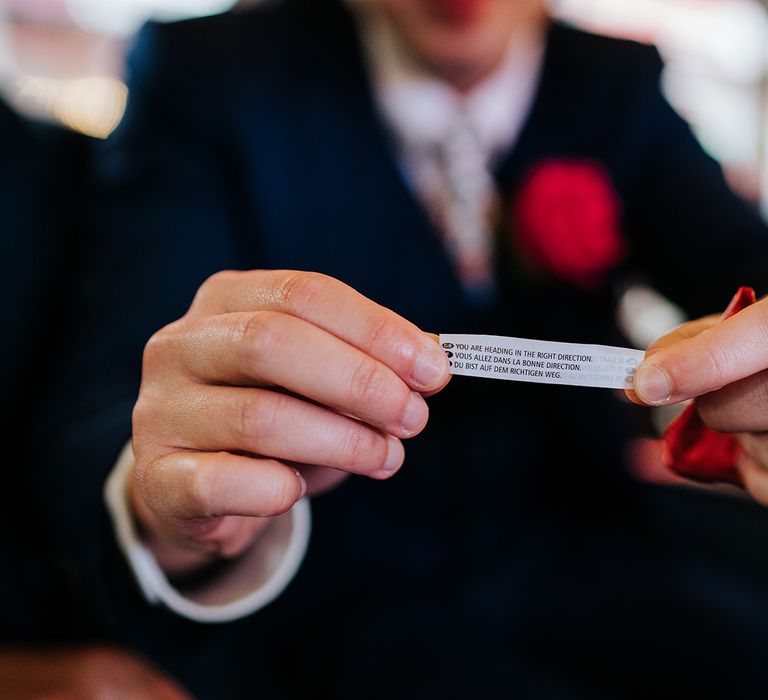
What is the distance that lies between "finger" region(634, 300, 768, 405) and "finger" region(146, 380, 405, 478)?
12cm

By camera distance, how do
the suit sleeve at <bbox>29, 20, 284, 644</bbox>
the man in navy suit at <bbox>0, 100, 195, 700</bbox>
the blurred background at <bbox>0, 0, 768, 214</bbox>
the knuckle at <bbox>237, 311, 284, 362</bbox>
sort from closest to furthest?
the knuckle at <bbox>237, 311, 284, 362</bbox> < the suit sleeve at <bbox>29, 20, 284, 644</bbox> < the man in navy suit at <bbox>0, 100, 195, 700</bbox> < the blurred background at <bbox>0, 0, 768, 214</bbox>

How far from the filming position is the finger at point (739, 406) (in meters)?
0.30

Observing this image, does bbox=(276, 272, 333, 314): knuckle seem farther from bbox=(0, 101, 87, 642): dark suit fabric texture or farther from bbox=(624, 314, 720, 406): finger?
bbox=(0, 101, 87, 642): dark suit fabric texture

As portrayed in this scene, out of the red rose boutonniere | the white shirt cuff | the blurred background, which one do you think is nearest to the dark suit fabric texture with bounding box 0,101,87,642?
the white shirt cuff

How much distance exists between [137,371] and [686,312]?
488mm

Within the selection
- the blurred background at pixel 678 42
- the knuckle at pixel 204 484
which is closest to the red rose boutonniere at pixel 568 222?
the knuckle at pixel 204 484

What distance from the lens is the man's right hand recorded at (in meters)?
0.26

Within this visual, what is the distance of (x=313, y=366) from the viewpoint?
26 centimetres

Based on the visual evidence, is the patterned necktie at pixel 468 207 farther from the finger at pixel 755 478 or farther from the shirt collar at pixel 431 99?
the finger at pixel 755 478

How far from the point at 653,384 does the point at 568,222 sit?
0.26 metres

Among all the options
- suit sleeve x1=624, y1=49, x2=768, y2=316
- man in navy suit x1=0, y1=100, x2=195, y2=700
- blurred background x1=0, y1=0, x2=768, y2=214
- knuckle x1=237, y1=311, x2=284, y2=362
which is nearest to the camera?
knuckle x1=237, y1=311, x2=284, y2=362

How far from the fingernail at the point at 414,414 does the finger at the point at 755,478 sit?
0.20m

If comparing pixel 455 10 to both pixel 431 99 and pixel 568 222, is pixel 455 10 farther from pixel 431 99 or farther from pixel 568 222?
pixel 568 222

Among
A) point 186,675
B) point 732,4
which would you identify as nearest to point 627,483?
point 186,675
